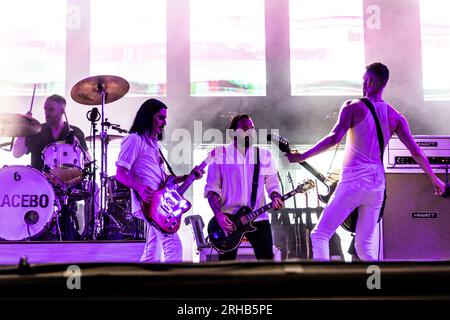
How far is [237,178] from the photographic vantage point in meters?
4.33

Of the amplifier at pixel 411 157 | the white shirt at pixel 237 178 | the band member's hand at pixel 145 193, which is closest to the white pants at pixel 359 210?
the white shirt at pixel 237 178

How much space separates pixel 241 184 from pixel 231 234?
43 centimetres

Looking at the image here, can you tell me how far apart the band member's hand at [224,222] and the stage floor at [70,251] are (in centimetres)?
77

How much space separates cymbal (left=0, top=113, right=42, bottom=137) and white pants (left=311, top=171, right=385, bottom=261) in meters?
3.33

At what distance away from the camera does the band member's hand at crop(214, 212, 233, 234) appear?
4.20 meters

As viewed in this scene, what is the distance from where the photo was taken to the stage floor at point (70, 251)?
341 centimetres

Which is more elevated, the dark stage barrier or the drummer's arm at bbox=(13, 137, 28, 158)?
the drummer's arm at bbox=(13, 137, 28, 158)

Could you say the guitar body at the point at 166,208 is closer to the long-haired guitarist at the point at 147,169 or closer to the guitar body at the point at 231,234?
the long-haired guitarist at the point at 147,169

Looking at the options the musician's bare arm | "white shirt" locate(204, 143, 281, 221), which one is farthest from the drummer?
the musician's bare arm

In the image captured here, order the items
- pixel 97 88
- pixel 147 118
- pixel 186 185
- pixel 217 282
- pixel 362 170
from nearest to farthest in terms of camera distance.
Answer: pixel 217 282 < pixel 362 170 < pixel 147 118 < pixel 186 185 < pixel 97 88

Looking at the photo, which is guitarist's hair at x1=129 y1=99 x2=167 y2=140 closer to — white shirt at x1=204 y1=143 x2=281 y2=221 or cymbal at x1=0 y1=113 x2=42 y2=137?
white shirt at x1=204 y1=143 x2=281 y2=221

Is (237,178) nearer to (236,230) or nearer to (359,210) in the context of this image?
(236,230)

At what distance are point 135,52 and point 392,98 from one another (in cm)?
405

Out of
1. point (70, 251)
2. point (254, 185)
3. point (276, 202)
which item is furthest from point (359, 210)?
point (70, 251)
